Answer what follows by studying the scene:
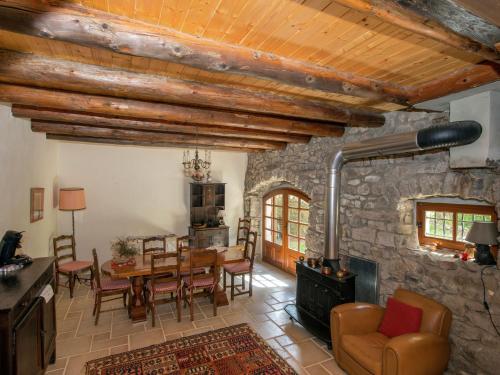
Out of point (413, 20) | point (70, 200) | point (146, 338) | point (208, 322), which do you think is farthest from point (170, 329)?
point (413, 20)

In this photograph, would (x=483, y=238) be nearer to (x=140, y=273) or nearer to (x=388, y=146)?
(x=388, y=146)

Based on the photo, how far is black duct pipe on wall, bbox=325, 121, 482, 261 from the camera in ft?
8.02

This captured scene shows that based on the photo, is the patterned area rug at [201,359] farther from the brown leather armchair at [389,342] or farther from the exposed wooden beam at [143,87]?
the exposed wooden beam at [143,87]

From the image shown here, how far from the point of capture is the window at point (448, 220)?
291 centimetres

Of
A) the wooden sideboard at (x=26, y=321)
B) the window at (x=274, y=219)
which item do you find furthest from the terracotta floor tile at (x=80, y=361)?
the window at (x=274, y=219)

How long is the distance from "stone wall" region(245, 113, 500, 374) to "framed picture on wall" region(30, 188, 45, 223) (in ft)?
13.5

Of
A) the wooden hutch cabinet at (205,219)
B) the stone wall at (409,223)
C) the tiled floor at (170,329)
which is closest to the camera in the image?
the stone wall at (409,223)

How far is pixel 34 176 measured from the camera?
4.01m

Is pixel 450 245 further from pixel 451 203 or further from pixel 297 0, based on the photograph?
pixel 297 0

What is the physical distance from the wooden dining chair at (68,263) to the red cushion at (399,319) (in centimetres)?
455

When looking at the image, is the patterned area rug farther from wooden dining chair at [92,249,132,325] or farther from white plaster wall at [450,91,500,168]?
white plaster wall at [450,91,500,168]

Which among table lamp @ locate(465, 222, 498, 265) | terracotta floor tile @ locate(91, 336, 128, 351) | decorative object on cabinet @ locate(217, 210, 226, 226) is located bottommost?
terracotta floor tile @ locate(91, 336, 128, 351)

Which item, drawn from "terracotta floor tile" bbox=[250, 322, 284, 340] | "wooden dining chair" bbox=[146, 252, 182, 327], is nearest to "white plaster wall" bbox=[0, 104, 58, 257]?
"wooden dining chair" bbox=[146, 252, 182, 327]

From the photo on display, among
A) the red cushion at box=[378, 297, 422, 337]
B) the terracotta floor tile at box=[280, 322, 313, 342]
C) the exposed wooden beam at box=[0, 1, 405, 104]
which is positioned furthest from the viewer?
the terracotta floor tile at box=[280, 322, 313, 342]
